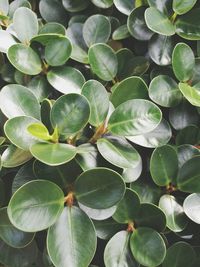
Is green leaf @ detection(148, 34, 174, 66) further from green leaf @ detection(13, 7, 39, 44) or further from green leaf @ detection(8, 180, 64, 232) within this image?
green leaf @ detection(8, 180, 64, 232)

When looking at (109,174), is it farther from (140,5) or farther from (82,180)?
(140,5)

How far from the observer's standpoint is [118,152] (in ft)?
2.50

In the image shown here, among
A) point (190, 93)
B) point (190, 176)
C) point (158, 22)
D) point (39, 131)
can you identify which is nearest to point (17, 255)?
point (39, 131)

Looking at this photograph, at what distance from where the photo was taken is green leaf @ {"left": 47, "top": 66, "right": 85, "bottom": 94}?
92cm

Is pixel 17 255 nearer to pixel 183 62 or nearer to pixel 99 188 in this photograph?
pixel 99 188

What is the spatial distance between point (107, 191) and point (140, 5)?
1.74 feet

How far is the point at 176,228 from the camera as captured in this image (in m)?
0.81

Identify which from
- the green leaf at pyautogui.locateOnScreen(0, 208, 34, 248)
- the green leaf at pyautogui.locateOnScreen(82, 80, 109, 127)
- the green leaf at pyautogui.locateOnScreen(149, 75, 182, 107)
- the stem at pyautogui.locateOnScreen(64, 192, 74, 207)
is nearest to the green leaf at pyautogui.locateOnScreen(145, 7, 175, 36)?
the green leaf at pyautogui.locateOnScreen(149, 75, 182, 107)

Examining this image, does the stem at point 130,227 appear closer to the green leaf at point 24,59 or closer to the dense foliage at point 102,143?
the dense foliage at point 102,143

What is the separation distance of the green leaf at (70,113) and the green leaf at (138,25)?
1.03ft

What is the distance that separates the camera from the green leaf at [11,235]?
79cm

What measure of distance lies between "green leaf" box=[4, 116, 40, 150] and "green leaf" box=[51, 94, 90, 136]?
0.06 metres

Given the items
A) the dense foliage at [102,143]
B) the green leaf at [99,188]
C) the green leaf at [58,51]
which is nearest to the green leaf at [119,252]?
the dense foliage at [102,143]


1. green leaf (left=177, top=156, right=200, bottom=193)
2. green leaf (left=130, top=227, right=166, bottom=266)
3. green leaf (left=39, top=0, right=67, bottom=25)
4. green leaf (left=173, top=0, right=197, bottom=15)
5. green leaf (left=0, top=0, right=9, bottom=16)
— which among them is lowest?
green leaf (left=130, top=227, right=166, bottom=266)
